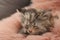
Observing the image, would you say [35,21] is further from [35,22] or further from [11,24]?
[11,24]

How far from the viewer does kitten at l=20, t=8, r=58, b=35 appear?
1.11 metres

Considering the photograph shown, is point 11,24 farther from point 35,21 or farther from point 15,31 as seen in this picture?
point 35,21

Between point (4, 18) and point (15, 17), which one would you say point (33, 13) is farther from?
point (4, 18)

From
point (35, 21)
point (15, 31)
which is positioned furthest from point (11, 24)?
point (35, 21)

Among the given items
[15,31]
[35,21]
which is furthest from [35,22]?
[15,31]

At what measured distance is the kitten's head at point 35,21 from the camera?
1110 mm

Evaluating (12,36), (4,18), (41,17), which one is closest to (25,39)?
(12,36)

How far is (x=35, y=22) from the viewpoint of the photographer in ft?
3.74

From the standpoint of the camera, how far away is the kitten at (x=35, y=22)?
3.64 ft

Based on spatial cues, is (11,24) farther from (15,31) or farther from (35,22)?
(35,22)

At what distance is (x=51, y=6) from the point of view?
1.45 meters

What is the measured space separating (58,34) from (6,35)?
38 centimetres

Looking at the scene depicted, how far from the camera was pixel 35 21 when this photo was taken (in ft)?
3.75

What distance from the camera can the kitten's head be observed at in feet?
3.64
